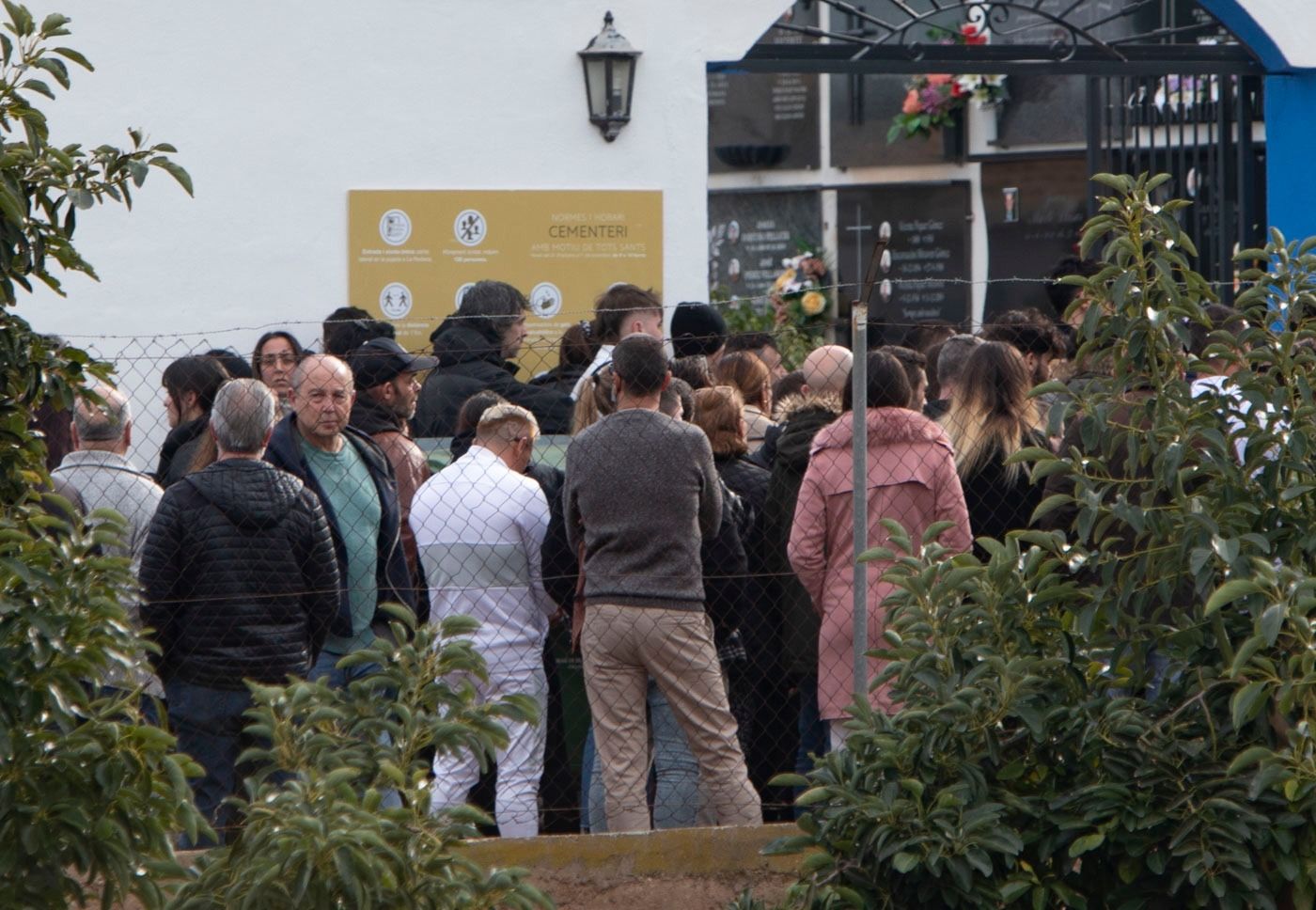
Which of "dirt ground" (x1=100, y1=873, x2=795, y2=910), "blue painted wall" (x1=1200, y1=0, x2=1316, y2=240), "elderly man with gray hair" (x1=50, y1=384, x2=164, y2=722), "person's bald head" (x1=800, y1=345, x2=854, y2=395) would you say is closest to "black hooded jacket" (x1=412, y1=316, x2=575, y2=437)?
"person's bald head" (x1=800, y1=345, x2=854, y2=395)

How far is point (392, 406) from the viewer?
6.45 m

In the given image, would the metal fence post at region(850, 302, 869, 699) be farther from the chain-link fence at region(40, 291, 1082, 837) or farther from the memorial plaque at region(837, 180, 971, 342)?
the memorial plaque at region(837, 180, 971, 342)

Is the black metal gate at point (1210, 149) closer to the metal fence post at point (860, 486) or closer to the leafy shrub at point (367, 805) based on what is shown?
the metal fence post at point (860, 486)

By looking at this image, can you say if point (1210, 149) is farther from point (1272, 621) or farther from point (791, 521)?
point (1272, 621)

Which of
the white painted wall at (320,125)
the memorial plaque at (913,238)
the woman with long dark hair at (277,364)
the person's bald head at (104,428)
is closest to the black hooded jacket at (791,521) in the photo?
the woman with long dark hair at (277,364)

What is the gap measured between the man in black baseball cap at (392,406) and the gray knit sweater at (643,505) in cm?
86

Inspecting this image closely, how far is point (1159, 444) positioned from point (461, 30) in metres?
6.58

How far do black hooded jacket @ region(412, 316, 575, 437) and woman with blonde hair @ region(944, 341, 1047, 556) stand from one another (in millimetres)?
1565

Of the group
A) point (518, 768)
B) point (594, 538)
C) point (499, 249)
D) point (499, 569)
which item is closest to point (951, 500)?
point (594, 538)

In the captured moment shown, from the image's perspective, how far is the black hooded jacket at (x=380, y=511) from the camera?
19.4 ft

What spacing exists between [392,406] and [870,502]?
170cm

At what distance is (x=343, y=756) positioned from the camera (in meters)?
2.92

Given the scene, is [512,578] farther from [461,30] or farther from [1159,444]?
[461,30]

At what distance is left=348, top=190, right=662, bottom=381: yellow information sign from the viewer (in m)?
9.16
